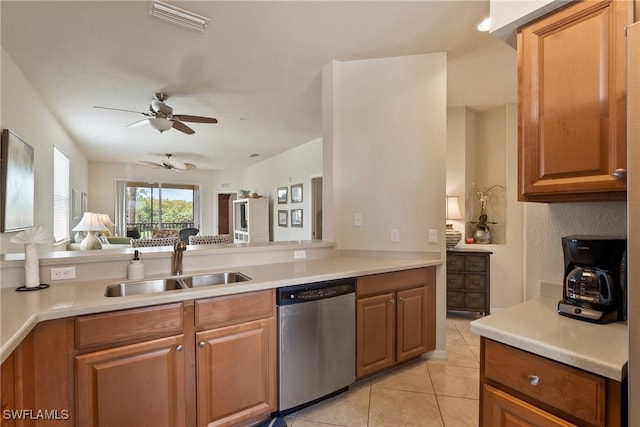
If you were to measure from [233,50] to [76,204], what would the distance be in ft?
17.2

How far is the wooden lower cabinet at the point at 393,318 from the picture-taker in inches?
84.1

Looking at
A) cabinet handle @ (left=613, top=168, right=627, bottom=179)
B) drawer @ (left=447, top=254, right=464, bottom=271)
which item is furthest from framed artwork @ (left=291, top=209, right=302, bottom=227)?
cabinet handle @ (left=613, top=168, right=627, bottom=179)

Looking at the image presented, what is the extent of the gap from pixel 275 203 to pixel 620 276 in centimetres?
643

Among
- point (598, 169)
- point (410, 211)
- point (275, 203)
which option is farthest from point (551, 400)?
point (275, 203)

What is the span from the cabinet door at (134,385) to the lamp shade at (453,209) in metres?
3.37

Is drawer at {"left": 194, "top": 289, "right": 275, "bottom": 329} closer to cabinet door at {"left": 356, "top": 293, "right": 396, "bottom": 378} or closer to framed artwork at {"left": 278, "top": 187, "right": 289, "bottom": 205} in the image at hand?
cabinet door at {"left": 356, "top": 293, "right": 396, "bottom": 378}

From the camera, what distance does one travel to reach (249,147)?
20.6 feet

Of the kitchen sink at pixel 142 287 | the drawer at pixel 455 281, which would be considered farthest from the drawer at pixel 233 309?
the drawer at pixel 455 281

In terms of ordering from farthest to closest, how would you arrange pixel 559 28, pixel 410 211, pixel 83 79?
pixel 83 79, pixel 410 211, pixel 559 28

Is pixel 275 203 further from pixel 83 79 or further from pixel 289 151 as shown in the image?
pixel 83 79

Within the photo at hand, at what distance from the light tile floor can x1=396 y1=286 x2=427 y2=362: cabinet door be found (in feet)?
0.58

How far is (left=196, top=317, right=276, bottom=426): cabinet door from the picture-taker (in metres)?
1.58

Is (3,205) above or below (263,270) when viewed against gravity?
above

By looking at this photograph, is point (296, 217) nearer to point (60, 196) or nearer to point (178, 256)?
point (60, 196)
